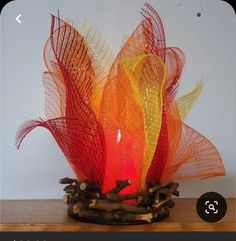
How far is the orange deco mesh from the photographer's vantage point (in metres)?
0.72

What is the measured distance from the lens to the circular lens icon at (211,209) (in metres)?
0.74

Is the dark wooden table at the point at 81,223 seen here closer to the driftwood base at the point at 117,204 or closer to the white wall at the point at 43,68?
the driftwood base at the point at 117,204

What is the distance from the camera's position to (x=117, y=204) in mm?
693

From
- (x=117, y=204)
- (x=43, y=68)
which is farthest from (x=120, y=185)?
(x=43, y=68)

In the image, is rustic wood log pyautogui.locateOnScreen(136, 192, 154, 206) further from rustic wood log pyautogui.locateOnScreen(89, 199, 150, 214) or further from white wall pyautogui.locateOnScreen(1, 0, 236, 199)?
white wall pyautogui.locateOnScreen(1, 0, 236, 199)

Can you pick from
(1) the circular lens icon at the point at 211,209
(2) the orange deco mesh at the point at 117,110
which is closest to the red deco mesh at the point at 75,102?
(2) the orange deco mesh at the point at 117,110

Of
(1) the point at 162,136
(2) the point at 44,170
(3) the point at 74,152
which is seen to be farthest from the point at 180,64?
(2) the point at 44,170

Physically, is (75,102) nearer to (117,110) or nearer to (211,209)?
(117,110)

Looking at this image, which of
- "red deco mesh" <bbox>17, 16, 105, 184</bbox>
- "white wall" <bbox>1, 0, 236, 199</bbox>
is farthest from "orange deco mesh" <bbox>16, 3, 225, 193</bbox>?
"white wall" <bbox>1, 0, 236, 199</bbox>

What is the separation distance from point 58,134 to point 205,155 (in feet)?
1.01

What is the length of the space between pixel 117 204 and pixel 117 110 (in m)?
0.18

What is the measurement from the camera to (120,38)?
97 centimetres

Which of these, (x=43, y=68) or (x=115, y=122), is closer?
(x=115, y=122)

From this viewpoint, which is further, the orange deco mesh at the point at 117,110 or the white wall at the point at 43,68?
the white wall at the point at 43,68
